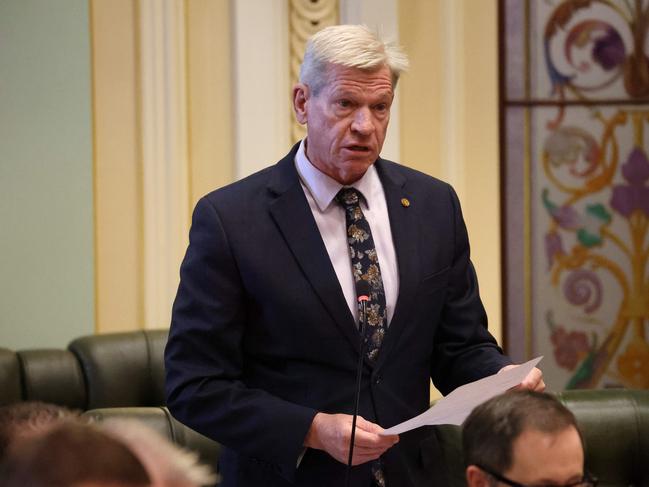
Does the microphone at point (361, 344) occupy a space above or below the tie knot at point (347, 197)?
below

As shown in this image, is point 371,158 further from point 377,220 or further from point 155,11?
point 155,11

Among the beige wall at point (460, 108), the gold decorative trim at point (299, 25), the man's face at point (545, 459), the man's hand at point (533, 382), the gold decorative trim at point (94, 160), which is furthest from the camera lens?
the beige wall at point (460, 108)

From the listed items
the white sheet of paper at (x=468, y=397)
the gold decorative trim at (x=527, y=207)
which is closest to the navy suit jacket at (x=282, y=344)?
the white sheet of paper at (x=468, y=397)

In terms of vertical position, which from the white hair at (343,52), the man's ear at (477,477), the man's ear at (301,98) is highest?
the white hair at (343,52)

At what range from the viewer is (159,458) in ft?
3.46

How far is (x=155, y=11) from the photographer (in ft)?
13.4

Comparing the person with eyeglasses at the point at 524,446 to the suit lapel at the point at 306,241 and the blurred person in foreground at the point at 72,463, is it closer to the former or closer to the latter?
the suit lapel at the point at 306,241

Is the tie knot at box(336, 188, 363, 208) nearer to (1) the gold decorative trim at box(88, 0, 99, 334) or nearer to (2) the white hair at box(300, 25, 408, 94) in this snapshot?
(2) the white hair at box(300, 25, 408, 94)

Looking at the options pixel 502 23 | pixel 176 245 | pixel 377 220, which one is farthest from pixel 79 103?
pixel 377 220

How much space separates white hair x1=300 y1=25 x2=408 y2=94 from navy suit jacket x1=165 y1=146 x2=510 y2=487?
22cm

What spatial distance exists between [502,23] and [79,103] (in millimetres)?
1586

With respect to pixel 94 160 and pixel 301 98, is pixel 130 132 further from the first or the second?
pixel 301 98

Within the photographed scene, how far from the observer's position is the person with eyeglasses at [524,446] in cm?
192

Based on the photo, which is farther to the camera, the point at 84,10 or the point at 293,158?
the point at 84,10
